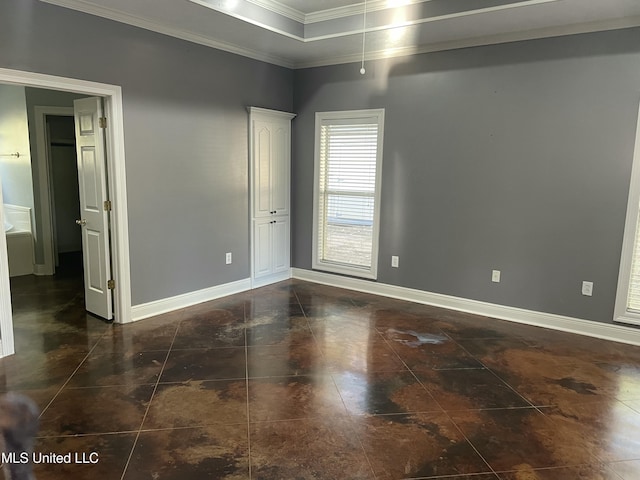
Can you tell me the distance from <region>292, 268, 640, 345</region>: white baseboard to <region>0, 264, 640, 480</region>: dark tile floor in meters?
0.14

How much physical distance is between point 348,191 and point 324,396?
3.04 m

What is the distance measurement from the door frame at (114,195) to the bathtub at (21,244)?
2593mm

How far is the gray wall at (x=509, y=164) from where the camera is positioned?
381cm

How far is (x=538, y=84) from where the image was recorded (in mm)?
4051

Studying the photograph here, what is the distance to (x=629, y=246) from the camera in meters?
3.76

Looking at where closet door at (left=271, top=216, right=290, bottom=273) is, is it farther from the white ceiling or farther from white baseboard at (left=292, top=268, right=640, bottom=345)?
the white ceiling

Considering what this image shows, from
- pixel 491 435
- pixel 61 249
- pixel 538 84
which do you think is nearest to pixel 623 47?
pixel 538 84

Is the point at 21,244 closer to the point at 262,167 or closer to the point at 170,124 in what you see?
the point at 170,124

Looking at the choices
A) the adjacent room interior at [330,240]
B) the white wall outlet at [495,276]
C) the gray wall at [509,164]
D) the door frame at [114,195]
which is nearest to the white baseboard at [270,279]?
the adjacent room interior at [330,240]

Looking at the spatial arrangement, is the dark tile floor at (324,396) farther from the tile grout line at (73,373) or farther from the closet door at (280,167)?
the closet door at (280,167)

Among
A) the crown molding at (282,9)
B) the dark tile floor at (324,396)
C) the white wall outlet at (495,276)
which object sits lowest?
the dark tile floor at (324,396)

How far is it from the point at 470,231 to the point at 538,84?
5.05 ft

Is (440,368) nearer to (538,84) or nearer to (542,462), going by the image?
(542,462)

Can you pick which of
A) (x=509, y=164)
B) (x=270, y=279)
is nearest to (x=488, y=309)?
(x=509, y=164)
